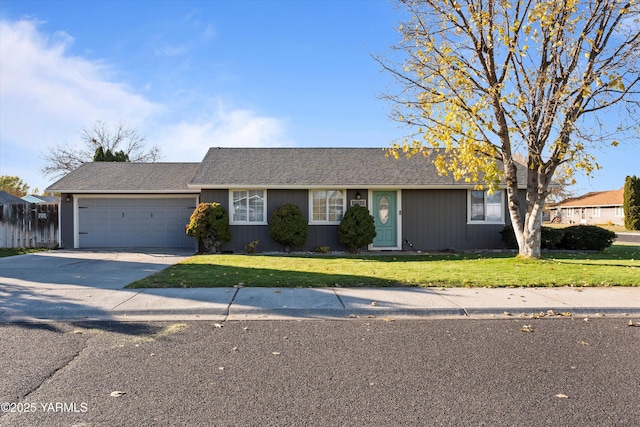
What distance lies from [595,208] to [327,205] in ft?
152

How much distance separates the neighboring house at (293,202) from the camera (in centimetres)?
1523

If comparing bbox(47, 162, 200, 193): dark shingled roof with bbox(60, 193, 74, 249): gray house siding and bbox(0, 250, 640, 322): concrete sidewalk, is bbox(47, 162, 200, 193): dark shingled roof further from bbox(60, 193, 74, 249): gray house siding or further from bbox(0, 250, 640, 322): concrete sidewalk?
bbox(0, 250, 640, 322): concrete sidewalk

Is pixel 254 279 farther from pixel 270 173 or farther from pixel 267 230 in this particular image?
pixel 270 173

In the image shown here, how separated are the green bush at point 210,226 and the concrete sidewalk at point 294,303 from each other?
6569 mm

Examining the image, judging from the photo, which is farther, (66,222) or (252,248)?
(66,222)

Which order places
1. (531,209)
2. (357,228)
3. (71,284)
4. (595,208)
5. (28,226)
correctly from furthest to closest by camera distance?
(595,208)
(28,226)
(357,228)
(531,209)
(71,284)

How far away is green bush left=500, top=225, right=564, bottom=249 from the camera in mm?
15062

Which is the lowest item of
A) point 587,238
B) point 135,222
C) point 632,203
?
point 587,238

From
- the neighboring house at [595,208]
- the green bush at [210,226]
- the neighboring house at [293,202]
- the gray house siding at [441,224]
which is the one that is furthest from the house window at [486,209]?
the neighboring house at [595,208]

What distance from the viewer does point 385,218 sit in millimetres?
15664

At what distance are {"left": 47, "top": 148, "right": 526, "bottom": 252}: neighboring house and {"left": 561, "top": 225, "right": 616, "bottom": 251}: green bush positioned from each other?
7.91 ft

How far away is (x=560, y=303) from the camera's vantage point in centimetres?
660

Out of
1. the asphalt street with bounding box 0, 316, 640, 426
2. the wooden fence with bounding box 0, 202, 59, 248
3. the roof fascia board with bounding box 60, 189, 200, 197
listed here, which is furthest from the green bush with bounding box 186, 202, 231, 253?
the asphalt street with bounding box 0, 316, 640, 426

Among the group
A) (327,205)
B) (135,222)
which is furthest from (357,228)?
(135,222)
